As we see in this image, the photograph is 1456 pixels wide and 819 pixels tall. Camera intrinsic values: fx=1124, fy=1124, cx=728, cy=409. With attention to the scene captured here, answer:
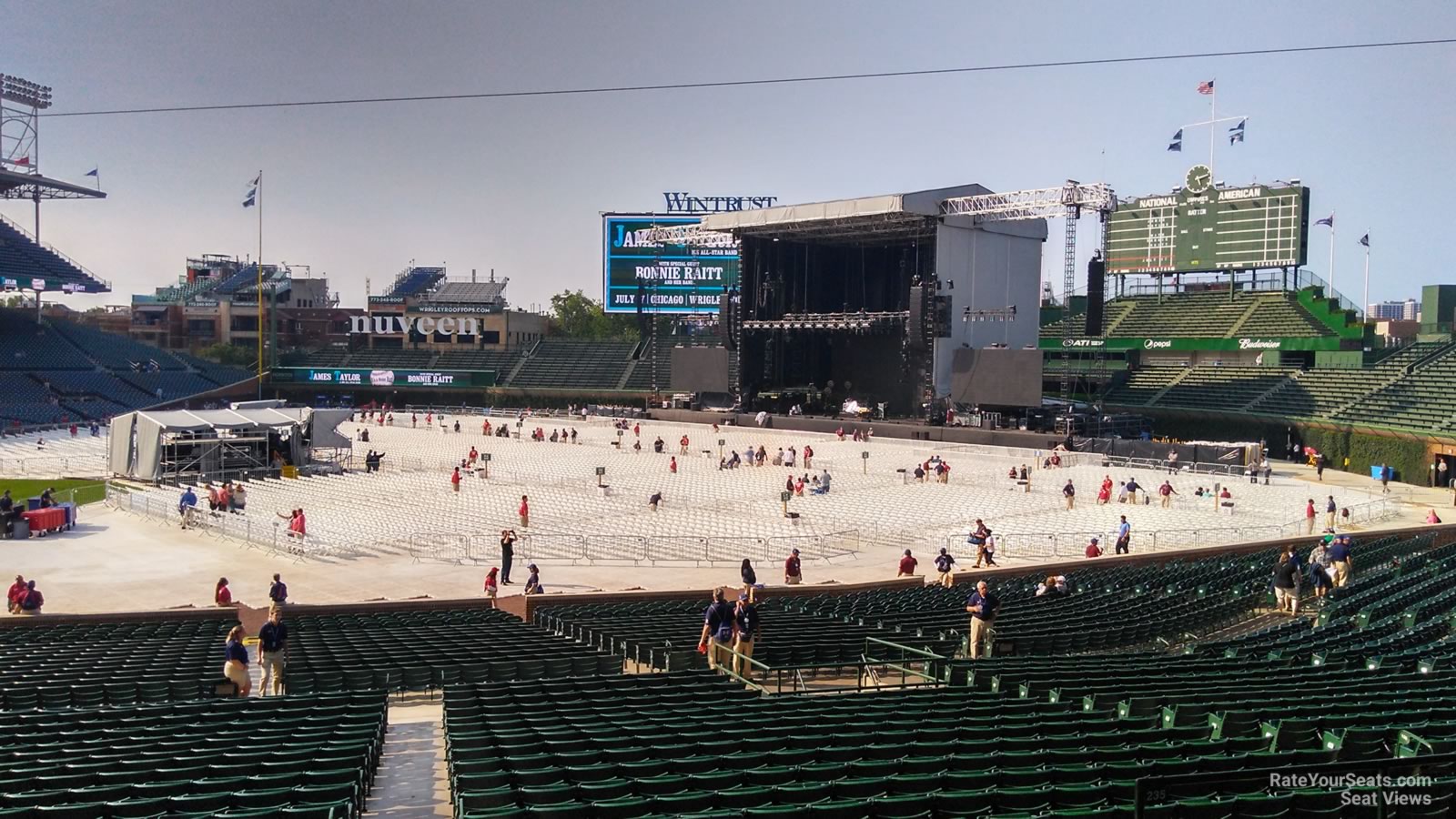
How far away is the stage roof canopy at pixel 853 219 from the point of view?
56.2m

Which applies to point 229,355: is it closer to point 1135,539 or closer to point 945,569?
point 1135,539

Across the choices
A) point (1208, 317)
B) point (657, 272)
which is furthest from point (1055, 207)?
point (657, 272)

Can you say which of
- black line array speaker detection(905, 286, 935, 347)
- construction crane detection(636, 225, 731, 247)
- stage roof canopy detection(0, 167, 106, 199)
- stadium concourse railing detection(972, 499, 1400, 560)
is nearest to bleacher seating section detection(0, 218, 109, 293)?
stage roof canopy detection(0, 167, 106, 199)

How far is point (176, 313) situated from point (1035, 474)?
8524 cm

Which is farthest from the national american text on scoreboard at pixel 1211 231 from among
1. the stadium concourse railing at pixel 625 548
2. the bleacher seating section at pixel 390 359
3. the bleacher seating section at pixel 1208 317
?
the bleacher seating section at pixel 390 359

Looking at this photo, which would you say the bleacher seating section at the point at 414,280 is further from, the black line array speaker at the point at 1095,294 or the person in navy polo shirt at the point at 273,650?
the person in navy polo shirt at the point at 273,650

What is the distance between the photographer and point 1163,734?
27.7 ft

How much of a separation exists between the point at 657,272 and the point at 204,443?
44.7 m

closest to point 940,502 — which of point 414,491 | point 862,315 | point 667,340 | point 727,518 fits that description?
point 727,518

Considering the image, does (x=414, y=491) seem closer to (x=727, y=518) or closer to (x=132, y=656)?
(x=727, y=518)

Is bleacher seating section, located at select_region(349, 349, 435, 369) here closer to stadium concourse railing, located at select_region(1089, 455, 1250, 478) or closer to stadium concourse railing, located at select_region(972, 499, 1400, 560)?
stadium concourse railing, located at select_region(1089, 455, 1250, 478)

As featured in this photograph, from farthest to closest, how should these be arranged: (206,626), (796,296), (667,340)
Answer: (667,340) → (796,296) → (206,626)

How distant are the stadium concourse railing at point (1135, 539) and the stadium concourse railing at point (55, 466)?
35180 millimetres

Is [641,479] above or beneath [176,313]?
beneath
